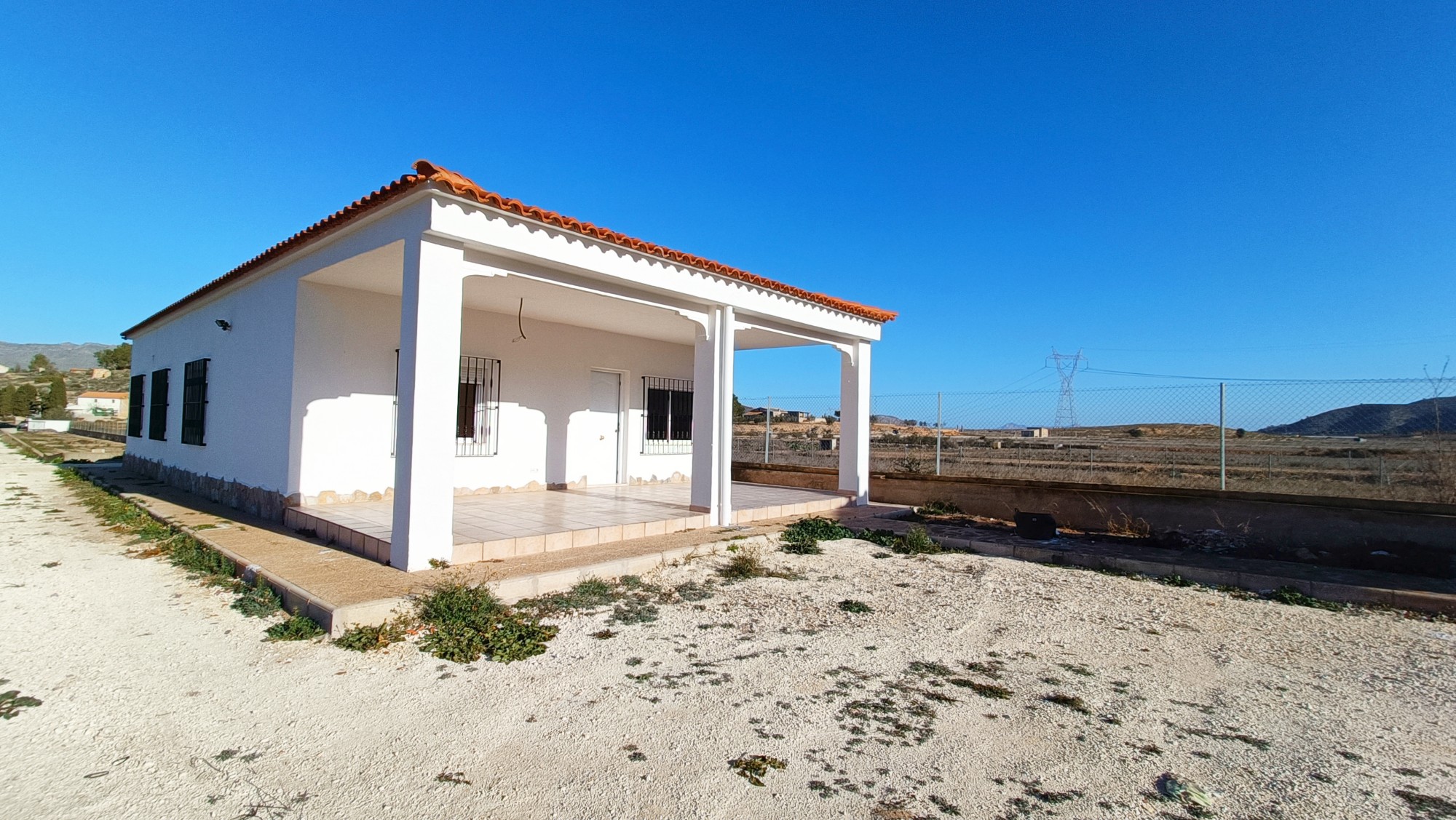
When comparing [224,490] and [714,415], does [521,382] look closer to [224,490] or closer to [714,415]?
[714,415]

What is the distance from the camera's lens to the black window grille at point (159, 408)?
40.6 ft

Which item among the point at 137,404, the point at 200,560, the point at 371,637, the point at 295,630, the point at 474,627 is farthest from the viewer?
the point at 137,404

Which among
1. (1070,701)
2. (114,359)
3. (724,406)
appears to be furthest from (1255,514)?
(114,359)

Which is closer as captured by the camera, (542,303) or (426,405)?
(426,405)

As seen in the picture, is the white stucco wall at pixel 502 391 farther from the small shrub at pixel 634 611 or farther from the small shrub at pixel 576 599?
the small shrub at pixel 634 611

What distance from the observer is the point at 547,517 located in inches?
308

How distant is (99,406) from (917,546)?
6278 centimetres

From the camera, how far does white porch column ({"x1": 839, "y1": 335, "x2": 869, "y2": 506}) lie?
1091 cm

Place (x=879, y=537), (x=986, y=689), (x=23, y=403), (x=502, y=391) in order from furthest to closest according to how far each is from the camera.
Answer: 1. (x=23, y=403)
2. (x=502, y=391)
3. (x=879, y=537)
4. (x=986, y=689)

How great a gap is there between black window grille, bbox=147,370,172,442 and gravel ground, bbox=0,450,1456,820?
27.5ft

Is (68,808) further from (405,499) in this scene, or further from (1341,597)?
(1341,597)

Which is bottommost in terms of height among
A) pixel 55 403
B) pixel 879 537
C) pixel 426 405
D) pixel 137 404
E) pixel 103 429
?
pixel 879 537

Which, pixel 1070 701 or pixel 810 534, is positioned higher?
pixel 810 534

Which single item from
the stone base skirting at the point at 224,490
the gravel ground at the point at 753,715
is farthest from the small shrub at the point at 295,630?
the stone base skirting at the point at 224,490
